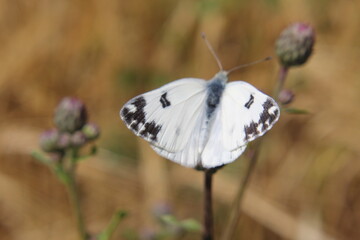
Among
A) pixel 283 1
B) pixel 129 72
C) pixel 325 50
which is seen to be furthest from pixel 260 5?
pixel 129 72

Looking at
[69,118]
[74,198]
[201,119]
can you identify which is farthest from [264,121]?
[69,118]

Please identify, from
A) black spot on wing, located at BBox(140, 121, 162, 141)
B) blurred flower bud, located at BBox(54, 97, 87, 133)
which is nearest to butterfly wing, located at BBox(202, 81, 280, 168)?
black spot on wing, located at BBox(140, 121, 162, 141)

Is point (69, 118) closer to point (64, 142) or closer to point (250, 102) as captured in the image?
point (64, 142)

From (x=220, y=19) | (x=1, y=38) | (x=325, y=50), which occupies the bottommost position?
(x=325, y=50)

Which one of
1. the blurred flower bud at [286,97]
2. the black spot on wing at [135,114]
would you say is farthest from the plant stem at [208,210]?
the blurred flower bud at [286,97]

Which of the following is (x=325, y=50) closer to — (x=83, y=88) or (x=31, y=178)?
(x=83, y=88)

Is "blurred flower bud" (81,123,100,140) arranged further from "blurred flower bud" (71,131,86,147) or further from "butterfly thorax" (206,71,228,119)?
"butterfly thorax" (206,71,228,119)
